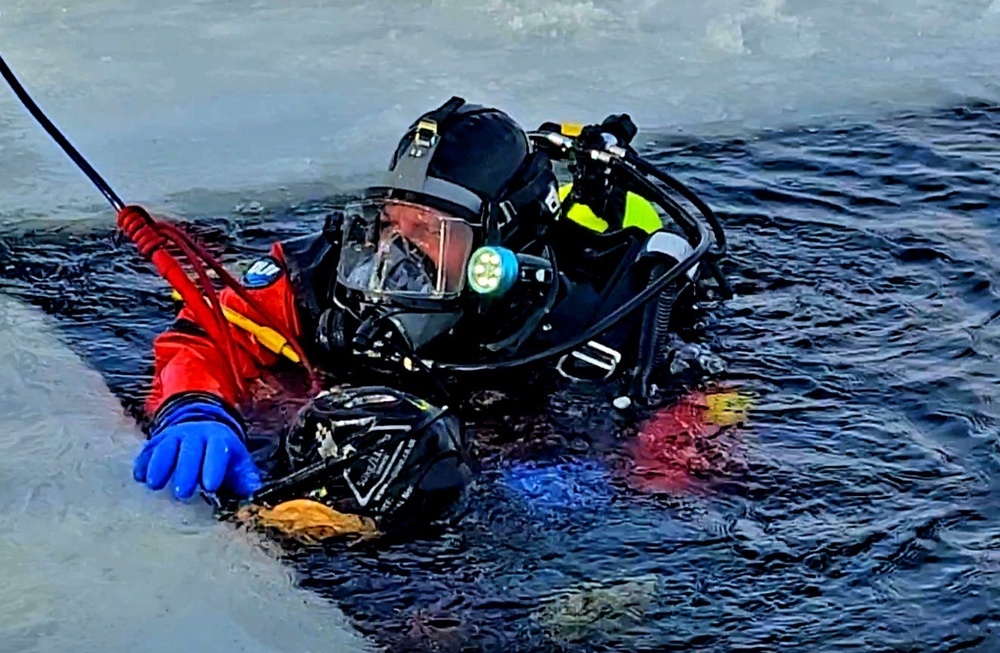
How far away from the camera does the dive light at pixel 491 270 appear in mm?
3221

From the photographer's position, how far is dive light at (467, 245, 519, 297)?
322cm

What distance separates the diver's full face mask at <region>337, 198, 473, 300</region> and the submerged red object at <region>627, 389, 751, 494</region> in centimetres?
53

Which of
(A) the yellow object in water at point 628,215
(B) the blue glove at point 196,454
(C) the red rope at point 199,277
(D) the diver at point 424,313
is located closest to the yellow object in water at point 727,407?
(D) the diver at point 424,313

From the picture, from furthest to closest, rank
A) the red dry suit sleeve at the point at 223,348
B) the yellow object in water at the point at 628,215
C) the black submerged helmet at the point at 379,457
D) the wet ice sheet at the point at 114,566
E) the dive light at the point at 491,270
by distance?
the yellow object in water at the point at 628,215
the red dry suit sleeve at the point at 223,348
the dive light at the point at 491,270
the black submerged helmet at the point at 379,457
the wet ice sheet at the point at 114,566

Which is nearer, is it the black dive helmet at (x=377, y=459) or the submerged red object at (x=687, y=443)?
the black dive helmet at (x=377, y=459)

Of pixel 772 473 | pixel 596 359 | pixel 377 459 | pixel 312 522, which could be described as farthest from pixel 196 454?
pixel 772 473

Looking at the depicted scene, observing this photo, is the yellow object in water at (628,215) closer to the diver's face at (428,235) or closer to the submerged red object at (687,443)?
the submerged red object at (687,443)

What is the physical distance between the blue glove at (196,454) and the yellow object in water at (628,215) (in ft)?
3.84

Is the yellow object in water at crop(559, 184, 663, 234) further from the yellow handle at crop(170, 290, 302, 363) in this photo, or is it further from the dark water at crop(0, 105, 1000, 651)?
the yellow handle at crop(170, 290, 302, 363)

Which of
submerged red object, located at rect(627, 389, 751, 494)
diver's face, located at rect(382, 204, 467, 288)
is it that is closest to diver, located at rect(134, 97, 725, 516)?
diver's face, located at rect(382, 204, 467, 288)

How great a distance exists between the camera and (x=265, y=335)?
11.7 feet

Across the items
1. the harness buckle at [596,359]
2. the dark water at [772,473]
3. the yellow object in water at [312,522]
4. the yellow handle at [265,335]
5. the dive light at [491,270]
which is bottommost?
the dark water at [772,473]

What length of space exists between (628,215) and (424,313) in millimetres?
930

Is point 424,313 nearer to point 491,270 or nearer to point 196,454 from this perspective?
point 491,270
